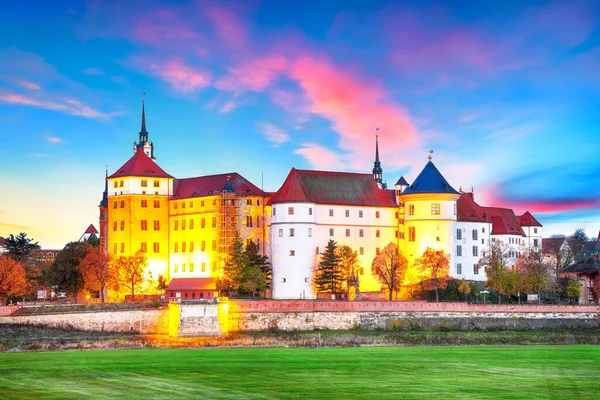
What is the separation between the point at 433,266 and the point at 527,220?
108 feet

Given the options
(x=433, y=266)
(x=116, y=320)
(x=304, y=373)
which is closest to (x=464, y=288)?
(x=433, y=266)

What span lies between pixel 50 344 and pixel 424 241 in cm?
4923

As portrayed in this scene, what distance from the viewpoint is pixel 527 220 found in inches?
4779

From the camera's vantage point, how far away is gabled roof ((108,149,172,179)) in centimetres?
9825

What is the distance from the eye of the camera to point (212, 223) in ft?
320

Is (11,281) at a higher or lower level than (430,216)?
lower

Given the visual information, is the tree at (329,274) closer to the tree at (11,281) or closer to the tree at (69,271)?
the tree at (69,271)

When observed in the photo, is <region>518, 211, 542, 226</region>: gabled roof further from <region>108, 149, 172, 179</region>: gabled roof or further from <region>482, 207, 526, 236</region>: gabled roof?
<region>108, 149, 172, 179</region>: gabled roof

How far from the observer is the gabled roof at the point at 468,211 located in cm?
10119

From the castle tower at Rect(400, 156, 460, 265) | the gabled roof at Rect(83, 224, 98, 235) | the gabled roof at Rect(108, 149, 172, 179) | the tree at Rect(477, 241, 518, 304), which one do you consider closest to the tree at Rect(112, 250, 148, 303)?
the gabled roof at Rect(108, 149, 172, 179)

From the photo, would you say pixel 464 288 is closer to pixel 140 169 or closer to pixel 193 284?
pixel 193 284

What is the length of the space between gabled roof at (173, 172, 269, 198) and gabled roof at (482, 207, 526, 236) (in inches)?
1215

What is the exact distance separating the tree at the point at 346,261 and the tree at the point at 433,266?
22.3ft

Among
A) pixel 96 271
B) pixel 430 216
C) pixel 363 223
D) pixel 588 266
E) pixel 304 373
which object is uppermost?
pixel 430 216
